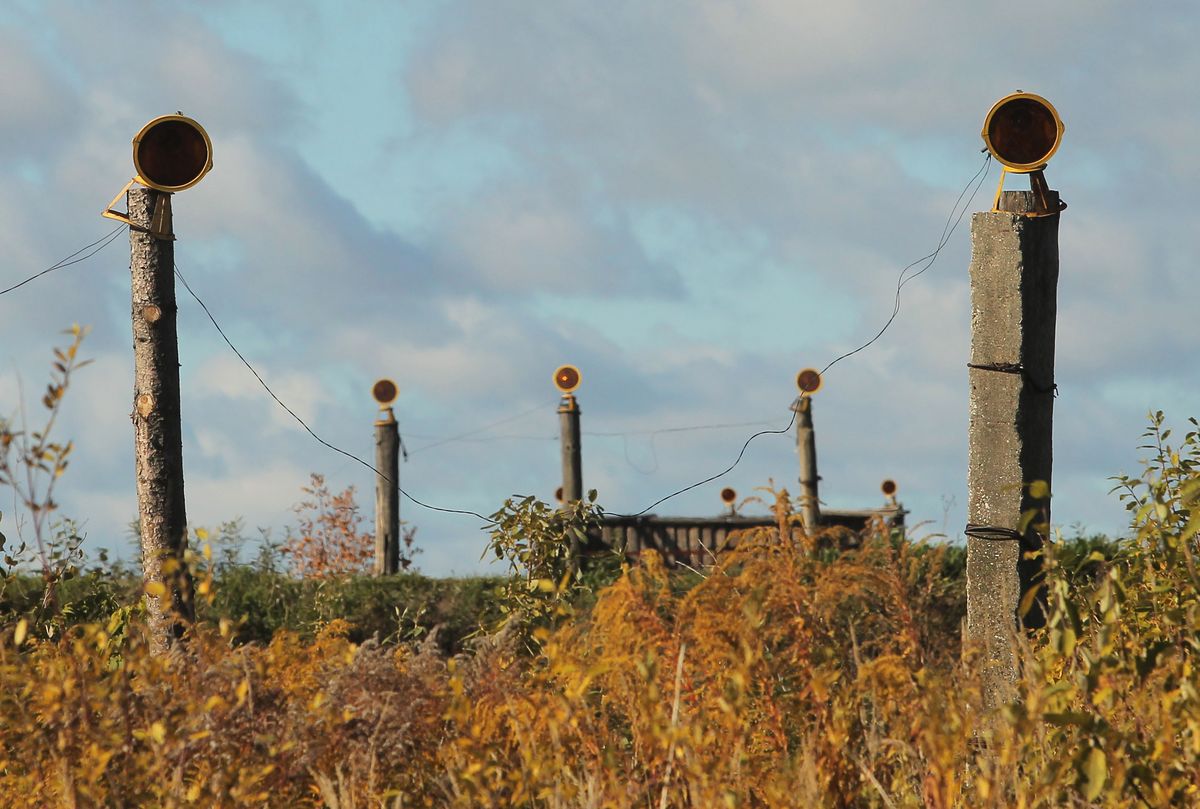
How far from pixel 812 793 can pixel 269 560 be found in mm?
11856

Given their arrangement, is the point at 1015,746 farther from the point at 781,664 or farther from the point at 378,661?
the point at 378,661

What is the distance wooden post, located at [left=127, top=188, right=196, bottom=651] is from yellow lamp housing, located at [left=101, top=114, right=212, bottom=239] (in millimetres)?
119

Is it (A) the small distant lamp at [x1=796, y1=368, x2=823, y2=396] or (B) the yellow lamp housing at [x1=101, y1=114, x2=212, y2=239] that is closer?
(B) the yellow lamp housing at [x1=101, y1=114, x2=212, y2=239]

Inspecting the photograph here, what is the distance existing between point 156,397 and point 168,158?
1445 millimetres

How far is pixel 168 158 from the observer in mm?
7855

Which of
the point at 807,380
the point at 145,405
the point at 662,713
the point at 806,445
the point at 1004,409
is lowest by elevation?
the point at 662,713

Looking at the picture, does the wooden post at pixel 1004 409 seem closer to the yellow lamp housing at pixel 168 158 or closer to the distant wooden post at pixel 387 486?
the yellow lamp housing at pixel 168 158

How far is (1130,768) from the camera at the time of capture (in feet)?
11.4

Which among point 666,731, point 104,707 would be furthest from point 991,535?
point 104,707

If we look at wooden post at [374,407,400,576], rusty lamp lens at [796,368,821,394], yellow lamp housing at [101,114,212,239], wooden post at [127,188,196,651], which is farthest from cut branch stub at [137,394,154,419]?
rusty lamp lens at [796,368,821,394]

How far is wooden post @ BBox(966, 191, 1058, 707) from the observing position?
20.6 ft

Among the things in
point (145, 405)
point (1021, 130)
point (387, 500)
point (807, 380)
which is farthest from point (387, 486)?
point (1021, 130)

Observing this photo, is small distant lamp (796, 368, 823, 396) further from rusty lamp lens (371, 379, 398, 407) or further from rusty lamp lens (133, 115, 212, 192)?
rusty lamp lens (133, 115, 212, 192)

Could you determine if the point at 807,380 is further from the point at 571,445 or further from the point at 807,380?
the point at 571,445
